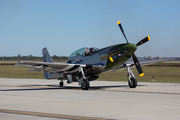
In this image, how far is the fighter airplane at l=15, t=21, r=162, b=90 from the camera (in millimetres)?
18797

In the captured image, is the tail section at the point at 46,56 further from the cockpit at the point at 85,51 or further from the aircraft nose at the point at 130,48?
the aircraft nose at the point at 130,48

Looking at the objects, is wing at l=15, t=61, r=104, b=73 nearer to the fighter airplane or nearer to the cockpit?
the fighter airplane

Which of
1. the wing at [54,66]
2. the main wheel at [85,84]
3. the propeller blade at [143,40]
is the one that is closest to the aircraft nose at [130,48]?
the propeller blade at [143,40]

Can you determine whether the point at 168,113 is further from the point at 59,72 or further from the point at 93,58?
the point at 59,72

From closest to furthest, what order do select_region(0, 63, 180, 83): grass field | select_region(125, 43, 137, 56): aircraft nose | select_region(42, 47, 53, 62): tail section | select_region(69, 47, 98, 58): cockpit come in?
select_region(125, 43, 137, 56): aircraft nose, select_region(69, 47, 98, 58): cockpit, select_region(42, 47, 53, 62): tail section, select_region(0, 63, 180, 83): grass field

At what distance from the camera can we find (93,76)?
70.8 ft

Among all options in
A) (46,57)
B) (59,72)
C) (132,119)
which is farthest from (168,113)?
(46,57)

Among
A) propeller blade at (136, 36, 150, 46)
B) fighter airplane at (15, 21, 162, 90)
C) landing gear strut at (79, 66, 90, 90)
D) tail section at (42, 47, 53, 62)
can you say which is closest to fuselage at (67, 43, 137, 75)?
fighter airplane at (15, 21, 162, 90)

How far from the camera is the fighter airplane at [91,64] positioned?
18.8 meters

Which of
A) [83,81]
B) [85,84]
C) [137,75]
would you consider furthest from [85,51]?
[137,75]

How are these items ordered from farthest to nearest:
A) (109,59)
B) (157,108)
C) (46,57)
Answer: (46,57)
(109,59)
(157,108)

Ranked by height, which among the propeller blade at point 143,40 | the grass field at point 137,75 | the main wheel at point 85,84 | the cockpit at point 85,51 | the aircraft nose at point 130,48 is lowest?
the main wheel at point 85,84

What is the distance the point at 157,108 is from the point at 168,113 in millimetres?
1106

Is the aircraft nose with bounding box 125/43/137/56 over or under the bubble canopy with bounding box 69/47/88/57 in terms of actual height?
under
